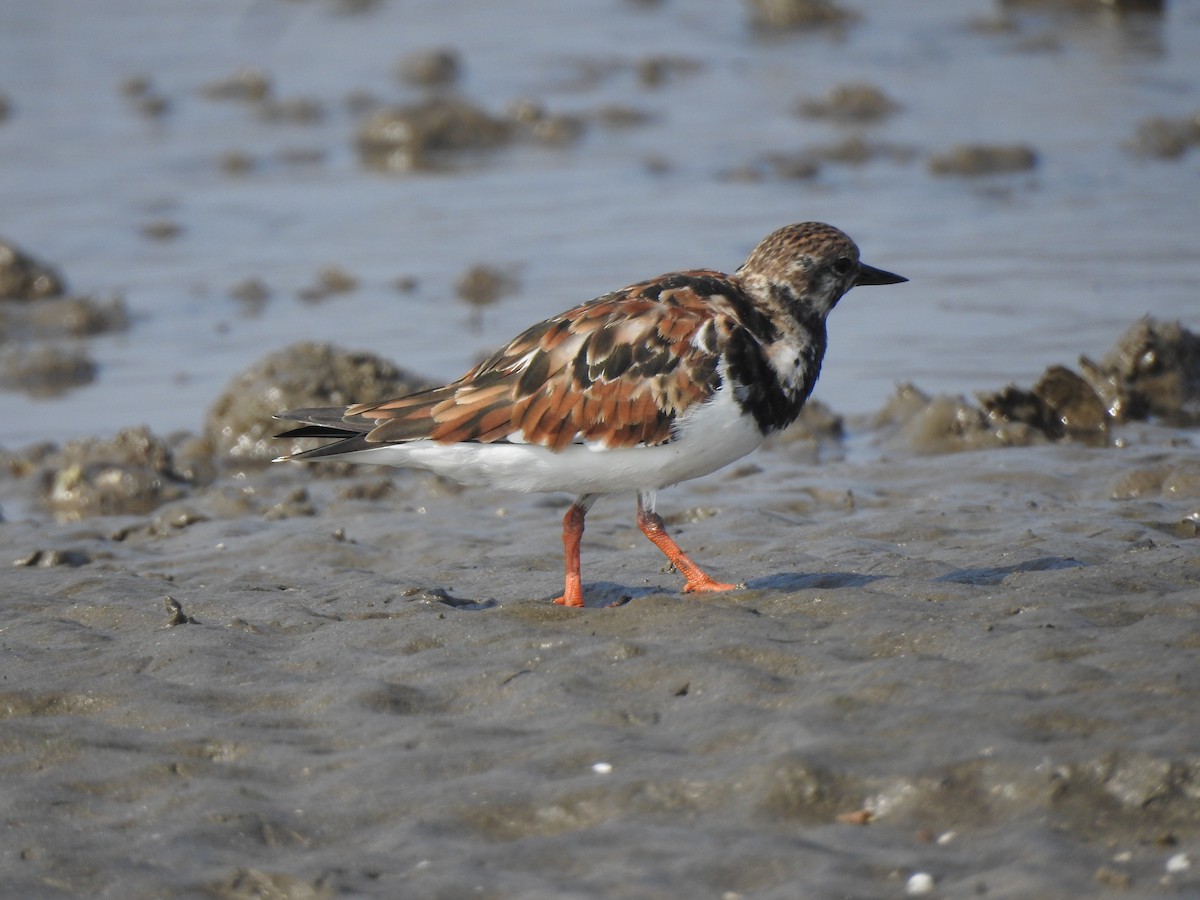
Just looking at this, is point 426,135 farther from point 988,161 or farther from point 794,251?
point 794,251

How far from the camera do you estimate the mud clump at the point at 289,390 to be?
32.2ft

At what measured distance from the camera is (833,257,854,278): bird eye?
6.40m

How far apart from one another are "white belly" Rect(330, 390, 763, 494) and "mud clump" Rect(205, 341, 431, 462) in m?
3.68

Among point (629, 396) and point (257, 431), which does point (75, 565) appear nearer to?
point (257, 431)

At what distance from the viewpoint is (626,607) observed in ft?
19.1

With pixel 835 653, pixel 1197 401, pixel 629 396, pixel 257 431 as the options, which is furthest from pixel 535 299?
pixel 835 653

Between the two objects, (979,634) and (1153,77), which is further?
(1153,77)

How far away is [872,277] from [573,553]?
5.66 ft

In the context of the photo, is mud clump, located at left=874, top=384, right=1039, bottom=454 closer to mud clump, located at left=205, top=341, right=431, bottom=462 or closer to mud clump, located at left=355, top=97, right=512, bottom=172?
mud clump, located at left=205, top=341, right=431, bottom=462

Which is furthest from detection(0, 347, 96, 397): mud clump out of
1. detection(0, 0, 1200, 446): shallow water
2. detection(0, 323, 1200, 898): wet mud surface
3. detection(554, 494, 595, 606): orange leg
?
detection(554, 494, 595, 606): orange leg

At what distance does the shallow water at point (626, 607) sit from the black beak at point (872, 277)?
1.09m

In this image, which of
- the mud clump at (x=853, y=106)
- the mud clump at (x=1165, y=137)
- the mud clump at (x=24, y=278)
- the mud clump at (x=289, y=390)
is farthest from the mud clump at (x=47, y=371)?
the mud clump at (x=1165, y=137)

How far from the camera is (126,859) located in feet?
13.5

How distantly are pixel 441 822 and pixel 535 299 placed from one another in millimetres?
8347
